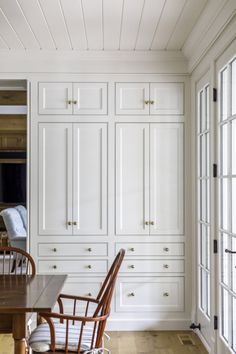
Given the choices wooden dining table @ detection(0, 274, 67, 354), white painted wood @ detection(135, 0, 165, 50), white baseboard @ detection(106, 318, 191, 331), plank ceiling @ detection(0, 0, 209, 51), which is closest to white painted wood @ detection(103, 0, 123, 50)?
plank ceiling @ detection(0, 0, 209, 51)

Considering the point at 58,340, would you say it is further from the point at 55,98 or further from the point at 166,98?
the point at 166,98

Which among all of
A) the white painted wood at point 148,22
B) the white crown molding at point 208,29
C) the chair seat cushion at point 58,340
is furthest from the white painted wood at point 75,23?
the chair seat cushion at point 58,340

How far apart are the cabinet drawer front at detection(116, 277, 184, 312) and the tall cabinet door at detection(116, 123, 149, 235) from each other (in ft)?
1.54

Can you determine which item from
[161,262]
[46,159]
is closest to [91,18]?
[46,159]

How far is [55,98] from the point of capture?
3.91m

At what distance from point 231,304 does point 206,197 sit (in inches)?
39.2

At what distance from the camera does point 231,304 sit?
275 cm

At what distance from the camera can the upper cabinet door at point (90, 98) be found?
3.91 metres

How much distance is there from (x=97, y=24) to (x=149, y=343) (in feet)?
8.62

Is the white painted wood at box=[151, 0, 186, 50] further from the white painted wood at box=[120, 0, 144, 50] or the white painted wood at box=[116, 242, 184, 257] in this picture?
A: the white painted wood at box=[116, 242, 184, 257]

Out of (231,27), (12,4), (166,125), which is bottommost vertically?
(166,125)

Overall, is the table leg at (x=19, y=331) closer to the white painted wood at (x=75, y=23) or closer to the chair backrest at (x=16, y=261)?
the chair backrest at (x=16, y=261)

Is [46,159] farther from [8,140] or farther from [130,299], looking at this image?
[8,140]

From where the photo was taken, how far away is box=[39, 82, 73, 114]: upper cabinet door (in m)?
3.90
